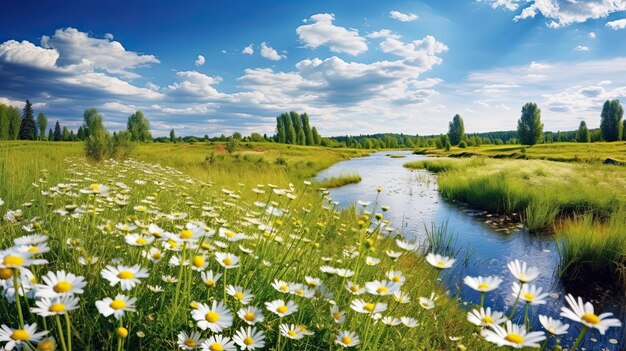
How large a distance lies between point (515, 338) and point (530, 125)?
3141 inches

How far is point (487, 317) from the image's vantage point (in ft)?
5.19

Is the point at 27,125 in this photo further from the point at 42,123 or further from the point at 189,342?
the point at 189,342

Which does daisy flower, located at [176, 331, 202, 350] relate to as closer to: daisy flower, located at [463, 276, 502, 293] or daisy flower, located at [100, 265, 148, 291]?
daisy flower, located at [100, 265, 148, 291]

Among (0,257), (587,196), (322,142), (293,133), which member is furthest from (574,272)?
(322,142)

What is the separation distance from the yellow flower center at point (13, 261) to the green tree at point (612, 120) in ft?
297

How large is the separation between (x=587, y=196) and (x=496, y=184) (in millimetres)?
2937

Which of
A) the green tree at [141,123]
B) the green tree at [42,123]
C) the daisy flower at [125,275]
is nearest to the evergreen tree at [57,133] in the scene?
the green tree at [42,123]

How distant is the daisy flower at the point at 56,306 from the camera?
1.34 m

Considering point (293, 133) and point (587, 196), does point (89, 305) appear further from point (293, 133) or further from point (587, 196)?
point (293, 133)

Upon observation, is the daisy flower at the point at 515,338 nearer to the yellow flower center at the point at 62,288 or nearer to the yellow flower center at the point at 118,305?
the yellow flower center at the point at 118,305

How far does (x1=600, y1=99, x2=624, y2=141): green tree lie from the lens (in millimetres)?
71625

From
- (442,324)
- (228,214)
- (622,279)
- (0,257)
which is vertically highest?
(0,257)

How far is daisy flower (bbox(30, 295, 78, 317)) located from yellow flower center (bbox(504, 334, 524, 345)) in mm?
1520

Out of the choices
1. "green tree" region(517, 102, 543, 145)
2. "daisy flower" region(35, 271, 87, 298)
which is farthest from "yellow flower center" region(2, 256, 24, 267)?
"green tree" region(517, 102, 543, 145)
